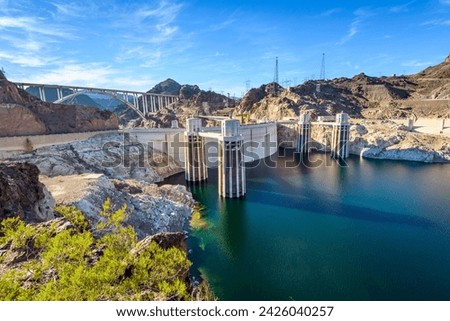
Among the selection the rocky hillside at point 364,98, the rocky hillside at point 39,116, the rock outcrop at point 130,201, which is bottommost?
the rock outcrop at point 130,201

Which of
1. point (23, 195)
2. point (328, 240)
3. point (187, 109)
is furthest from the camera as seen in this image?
point (187, 109)

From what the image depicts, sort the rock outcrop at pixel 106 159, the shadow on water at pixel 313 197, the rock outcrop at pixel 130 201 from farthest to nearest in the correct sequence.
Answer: the rock outcrop at pixel 106 159, the shadow on water at pixel 313 197, the rock outcrop at pixel 130 201

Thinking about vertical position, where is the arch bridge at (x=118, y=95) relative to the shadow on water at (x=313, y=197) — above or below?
above

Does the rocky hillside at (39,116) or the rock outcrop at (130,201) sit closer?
the rock outcrop at (130,201)

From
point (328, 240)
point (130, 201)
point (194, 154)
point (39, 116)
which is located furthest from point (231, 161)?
point (39, 116)

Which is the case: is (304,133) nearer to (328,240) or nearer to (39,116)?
(328,240)

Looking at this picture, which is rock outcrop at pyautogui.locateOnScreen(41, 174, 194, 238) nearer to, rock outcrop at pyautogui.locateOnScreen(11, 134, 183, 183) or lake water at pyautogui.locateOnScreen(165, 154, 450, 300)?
lake water at pyautogui.locateOnScreen(165, 154, 450, 300)

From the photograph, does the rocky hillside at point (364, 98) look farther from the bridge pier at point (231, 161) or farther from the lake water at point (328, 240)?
the bridge pier at point (231, 161)

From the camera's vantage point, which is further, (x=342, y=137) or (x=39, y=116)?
(x=342, y=137)

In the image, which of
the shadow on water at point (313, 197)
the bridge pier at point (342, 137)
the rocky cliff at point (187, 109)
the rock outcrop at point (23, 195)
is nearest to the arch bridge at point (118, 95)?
the rocky cliff at point (187, 109)
